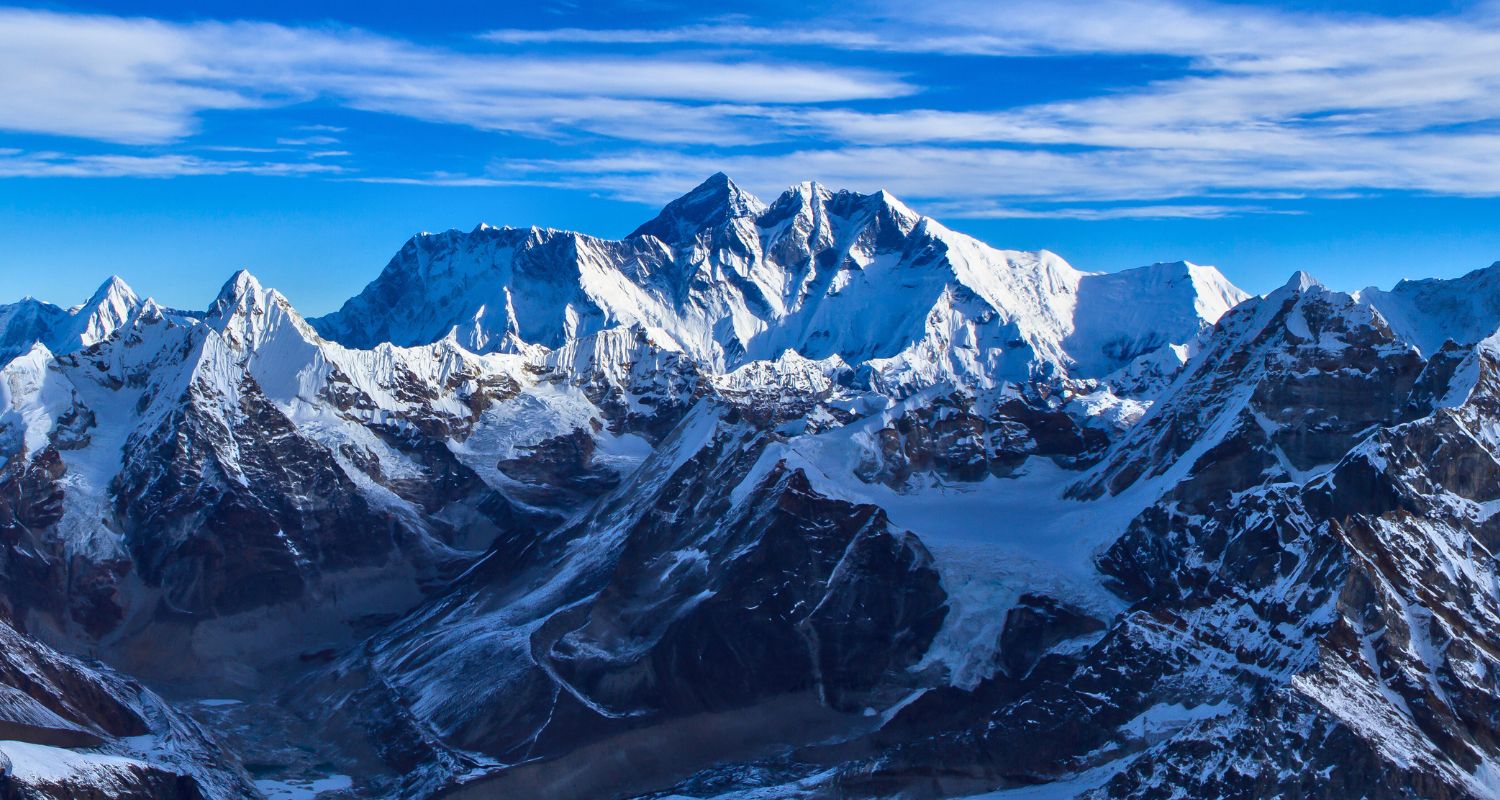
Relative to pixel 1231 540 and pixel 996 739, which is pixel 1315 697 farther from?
pixel 1231 540

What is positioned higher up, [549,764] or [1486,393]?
[1486,393]

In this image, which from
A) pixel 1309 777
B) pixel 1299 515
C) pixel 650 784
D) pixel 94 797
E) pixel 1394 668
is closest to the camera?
pixel 1309 777

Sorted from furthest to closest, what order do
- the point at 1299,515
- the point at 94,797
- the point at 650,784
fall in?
the point at 650,784 < the point at 1299,515 < the point at 94,797

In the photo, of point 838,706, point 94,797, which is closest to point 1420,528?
point 838,706

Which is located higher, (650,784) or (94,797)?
(94,797)

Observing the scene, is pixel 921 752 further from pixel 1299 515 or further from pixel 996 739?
pixel 1299 515

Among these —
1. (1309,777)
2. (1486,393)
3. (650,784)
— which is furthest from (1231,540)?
(650,784)

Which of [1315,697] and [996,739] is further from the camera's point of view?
[996,739]

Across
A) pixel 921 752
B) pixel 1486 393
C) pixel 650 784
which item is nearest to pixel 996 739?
pixel 921 752

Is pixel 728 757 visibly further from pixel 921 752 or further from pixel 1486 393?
pixel 1486 393

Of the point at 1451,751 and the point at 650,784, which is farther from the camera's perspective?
the point at 650,784
